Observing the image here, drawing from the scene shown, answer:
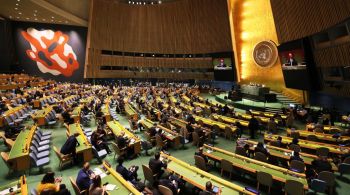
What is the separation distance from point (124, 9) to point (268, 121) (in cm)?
3260

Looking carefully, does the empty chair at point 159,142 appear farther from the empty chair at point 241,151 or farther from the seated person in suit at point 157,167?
the empty chair at point 241,151

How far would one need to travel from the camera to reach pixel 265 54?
80.6ft

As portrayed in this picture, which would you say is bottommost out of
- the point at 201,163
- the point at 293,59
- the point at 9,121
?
the point at 201,163

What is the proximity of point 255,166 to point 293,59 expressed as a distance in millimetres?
13367

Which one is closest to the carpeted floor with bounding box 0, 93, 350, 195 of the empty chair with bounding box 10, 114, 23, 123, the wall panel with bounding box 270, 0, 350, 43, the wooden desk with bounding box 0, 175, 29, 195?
the wooden desk with bounding box 0, 175, 29, 195

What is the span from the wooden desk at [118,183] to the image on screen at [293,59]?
15.4 metres

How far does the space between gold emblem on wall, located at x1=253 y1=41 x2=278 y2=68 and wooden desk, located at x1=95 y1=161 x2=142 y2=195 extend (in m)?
21.7

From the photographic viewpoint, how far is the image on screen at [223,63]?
2952cm

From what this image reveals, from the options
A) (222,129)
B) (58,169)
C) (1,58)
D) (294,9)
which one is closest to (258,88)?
(294,9)

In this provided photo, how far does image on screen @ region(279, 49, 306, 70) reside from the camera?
16700mm

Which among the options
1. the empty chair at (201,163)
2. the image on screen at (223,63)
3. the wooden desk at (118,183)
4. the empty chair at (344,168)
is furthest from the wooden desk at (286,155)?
the image on screen at (223,63)

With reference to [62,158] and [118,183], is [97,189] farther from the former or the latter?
[62,158]

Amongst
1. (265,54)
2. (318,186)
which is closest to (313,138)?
(318,186)

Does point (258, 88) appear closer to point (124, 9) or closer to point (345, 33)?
point (345, 33)
